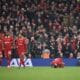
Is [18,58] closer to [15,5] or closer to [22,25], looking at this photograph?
[22,25]

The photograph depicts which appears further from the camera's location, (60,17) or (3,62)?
(60,17)

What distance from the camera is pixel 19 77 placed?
608 inches

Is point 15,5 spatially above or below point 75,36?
above

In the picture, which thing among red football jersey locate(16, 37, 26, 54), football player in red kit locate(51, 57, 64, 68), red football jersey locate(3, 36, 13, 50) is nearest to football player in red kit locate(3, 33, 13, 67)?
red football jersey locate(3, 36, 13, 50)

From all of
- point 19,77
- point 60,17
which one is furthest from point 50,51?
point 19,77

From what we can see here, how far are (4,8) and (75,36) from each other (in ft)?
16.1

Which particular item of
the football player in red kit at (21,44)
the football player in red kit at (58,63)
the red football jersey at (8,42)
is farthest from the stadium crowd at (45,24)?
the football player in red kit at (58,63)

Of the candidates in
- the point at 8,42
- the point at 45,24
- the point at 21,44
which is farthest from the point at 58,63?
the point at 45,24

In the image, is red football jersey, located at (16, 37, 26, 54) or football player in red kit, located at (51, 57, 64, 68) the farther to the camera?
red football jersey, located at (16, 37, 26, 54)

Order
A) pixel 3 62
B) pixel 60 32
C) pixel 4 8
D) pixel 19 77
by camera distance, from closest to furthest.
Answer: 1. pixel 19 77
2. pixel 3 62
3. pixel 60 32
4. pixel 4 8

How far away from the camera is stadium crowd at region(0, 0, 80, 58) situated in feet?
72.5

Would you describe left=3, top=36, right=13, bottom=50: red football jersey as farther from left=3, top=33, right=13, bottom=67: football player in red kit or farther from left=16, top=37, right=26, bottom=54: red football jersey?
left=16, top=37, right=26, bottom=54: red football jersey

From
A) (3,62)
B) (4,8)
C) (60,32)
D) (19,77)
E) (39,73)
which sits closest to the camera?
(19,77)

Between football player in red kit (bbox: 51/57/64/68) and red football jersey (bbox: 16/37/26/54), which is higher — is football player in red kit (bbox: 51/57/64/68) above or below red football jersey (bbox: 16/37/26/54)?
below
